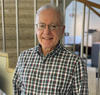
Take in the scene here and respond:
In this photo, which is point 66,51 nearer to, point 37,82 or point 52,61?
point 52,61

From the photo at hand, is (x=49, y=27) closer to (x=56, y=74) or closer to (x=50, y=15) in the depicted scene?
(x=50, y=15)

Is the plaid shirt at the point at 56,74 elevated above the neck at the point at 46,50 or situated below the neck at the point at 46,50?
below

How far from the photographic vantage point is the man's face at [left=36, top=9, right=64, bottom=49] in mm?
989

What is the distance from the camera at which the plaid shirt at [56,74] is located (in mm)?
1002

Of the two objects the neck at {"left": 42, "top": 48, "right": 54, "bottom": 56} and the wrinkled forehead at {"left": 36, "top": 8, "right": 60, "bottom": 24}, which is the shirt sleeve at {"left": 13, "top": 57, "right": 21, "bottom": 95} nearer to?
the neck at {"left": 42, "top": 48, "right": 54, "bottom": 56}

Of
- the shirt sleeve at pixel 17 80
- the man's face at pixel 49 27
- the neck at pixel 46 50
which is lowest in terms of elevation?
the shirt sleeve at pixel 17 80

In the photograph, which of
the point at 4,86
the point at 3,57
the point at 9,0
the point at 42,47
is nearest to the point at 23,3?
the point at 9,0

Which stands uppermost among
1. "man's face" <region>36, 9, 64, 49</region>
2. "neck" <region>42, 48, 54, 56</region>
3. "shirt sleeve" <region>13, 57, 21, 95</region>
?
"man's face" <region>36, 9, 64, 49</region>

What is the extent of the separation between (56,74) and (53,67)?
1.9 inches

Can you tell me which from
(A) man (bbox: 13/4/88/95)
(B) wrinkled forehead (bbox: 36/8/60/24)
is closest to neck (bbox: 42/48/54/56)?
(A) man (bbox: 13/4/88/95)

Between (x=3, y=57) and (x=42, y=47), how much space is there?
95 centimetres

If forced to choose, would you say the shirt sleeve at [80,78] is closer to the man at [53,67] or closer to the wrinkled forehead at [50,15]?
the man at [53,67]

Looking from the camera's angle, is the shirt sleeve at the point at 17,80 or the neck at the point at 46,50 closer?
the neck at the point at 46,50

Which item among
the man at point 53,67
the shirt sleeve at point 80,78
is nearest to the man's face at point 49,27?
the man at point 53,67
